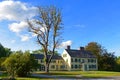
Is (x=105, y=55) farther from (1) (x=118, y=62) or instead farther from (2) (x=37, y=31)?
(2) (x=37, y=31)

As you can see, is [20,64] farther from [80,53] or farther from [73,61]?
[80,53]

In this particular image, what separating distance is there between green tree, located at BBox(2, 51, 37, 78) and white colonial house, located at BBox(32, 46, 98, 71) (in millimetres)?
49321

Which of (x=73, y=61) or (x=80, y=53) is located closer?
(x=73, y=61)

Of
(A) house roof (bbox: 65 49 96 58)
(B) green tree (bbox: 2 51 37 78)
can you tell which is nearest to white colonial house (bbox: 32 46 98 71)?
(A) house roof (bbox: 65 49 96 58)

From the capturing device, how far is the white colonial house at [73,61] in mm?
93125

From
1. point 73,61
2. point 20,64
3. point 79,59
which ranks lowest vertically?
point 20,64

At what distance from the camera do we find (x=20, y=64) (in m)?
42.0

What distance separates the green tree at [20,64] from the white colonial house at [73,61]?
49.3 m

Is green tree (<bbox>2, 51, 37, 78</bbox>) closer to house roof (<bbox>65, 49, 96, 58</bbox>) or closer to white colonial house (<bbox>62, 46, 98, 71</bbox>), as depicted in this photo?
white colonial house (<bbox>62, 46, 98, 71</bbox>)

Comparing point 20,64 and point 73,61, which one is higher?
point 73,61

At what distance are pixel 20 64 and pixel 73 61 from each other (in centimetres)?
5226

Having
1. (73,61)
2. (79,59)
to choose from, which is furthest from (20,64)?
(79,59)

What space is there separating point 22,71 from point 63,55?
54.2 m

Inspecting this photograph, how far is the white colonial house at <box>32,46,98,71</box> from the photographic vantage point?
306 ft
